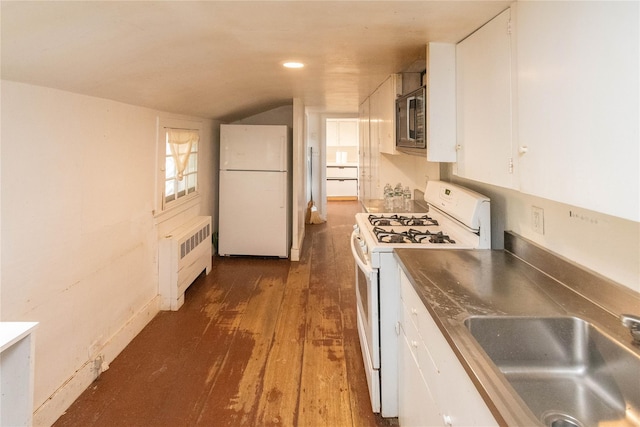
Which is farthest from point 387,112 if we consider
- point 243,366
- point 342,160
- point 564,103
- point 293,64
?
point 342,160

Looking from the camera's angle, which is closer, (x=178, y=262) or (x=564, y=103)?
(x=564, y=103)

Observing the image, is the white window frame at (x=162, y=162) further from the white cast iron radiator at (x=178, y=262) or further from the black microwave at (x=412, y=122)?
the black microwave at (x=412, y=122)

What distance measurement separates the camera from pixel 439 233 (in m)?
2.16

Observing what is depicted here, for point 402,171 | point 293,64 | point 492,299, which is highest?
point 293,64

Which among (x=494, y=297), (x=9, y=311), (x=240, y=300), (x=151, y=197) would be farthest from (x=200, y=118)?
(x=494, y=297)

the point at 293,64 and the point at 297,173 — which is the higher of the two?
the point at 293,64

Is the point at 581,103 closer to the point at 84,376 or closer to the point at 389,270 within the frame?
the point at 389,270

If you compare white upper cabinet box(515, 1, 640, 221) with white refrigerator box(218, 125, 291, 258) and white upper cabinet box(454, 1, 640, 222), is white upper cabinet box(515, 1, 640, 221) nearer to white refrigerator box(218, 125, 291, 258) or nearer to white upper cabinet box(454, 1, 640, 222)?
white upper cabinet box(454, 1, 640, 222)

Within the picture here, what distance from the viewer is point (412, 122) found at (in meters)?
2.24

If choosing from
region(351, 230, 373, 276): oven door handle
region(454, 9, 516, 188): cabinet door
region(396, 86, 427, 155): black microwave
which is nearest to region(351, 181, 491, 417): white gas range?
region(351, 230, 373, 276): oven door handle

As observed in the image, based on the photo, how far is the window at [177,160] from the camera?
10.6ft

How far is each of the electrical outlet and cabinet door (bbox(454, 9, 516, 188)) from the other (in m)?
0.23

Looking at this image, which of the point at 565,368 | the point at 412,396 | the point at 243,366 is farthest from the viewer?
the point at 243,366

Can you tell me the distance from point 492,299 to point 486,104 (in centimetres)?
83
